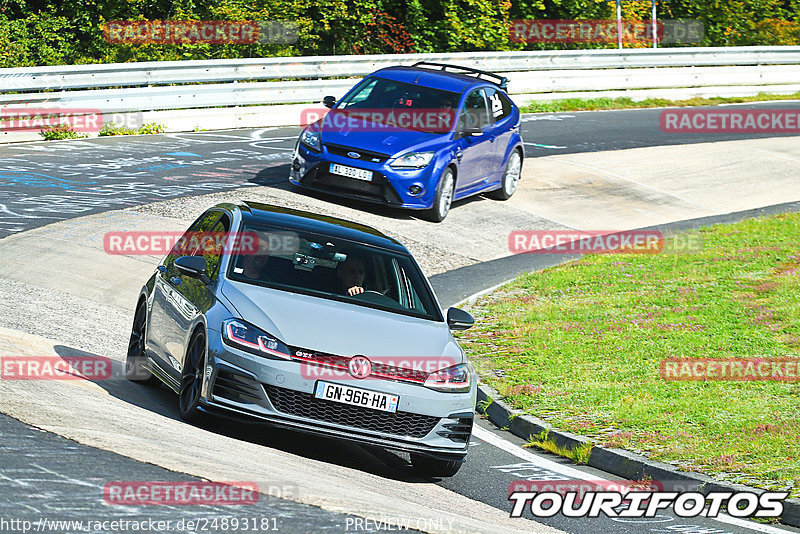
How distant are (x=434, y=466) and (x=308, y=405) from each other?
3.72ft

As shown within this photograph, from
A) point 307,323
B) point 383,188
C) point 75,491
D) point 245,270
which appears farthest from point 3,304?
point 383,188

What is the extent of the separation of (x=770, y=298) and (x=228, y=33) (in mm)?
22240

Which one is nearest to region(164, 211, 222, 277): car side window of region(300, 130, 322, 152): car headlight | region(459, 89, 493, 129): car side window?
region(300, 130, 322, 152): car headlight

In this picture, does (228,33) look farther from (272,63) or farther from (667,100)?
(667,100)

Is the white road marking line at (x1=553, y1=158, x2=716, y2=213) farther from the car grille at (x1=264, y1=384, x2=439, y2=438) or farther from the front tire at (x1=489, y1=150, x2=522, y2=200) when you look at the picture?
the car grille at (x1=264, y1=384, x2=439, y2=438)

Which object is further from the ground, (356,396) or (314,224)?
(314,224)

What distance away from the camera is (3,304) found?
11.1 m

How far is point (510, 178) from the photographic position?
782 inches

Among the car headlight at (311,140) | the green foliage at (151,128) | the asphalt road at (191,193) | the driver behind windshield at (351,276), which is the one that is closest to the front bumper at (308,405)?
the asphalt road at (191,193)

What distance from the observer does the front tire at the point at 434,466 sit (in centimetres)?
798

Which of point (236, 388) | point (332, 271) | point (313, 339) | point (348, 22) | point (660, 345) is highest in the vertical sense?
point (348, 22)

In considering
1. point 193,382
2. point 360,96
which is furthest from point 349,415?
point 360,96

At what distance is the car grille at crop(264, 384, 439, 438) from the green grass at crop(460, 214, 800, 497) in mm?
1957

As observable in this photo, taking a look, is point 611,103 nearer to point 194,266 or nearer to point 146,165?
point 146,165
